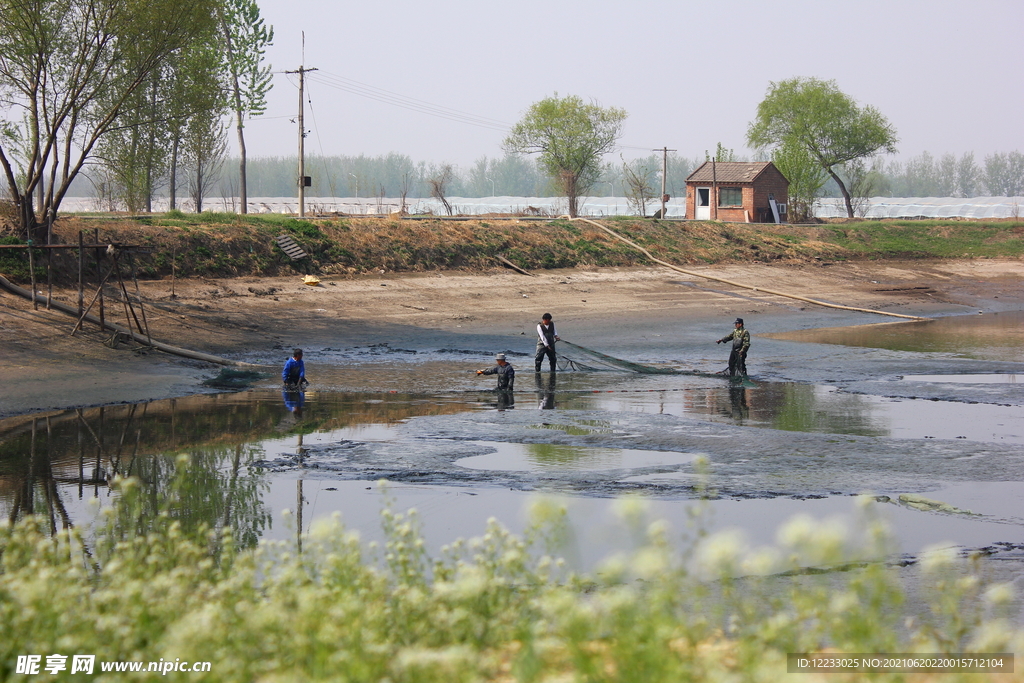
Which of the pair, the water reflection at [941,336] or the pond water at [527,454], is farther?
the water reflection at [941,336]

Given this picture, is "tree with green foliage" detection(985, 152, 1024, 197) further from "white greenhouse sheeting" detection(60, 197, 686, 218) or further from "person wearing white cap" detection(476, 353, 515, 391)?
"person wearing white cap" detection(476, 353, 515, 391)

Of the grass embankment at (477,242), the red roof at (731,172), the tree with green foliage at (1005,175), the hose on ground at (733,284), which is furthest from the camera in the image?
the tree with green foliage at (1005,175)

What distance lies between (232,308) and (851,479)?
19761mm

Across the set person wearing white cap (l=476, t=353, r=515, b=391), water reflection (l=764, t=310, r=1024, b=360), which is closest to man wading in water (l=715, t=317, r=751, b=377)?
person wearing white cap (l=476, t=353, r=515, b=391)

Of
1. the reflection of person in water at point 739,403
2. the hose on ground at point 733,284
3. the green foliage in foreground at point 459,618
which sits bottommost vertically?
the reflection of person in water at point 739,403

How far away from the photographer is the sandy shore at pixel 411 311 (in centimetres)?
2003

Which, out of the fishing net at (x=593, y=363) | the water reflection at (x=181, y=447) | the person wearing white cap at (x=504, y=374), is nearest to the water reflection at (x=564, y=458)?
the water reflection at (x=181, y=447)

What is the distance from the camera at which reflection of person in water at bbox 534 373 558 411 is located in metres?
18.0

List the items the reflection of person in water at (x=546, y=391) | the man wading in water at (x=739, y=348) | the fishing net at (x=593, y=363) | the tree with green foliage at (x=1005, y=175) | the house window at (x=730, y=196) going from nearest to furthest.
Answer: the reflection of person in water at (x=546, y=391) < the man wading in water at (x=739, y=348) < the fishing net at (x=593, y=363) < the house window at (x=730, y=196) < the tree with green foliage at (x=1005, y=175)

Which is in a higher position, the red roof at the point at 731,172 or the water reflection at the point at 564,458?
the red roof at the point at 731,172

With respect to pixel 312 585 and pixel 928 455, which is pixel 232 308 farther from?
pixel 312 585

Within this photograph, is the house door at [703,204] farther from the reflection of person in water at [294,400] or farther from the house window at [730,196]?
the reflection of person in water at [294,400]

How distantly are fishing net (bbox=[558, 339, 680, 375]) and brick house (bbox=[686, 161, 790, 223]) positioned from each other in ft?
129

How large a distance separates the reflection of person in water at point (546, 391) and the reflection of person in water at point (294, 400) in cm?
461
